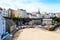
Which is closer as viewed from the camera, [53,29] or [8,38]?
[8,38]

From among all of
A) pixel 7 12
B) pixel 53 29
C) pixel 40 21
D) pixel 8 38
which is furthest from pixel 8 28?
pixel 7 12

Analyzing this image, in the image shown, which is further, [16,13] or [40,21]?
[16,13]

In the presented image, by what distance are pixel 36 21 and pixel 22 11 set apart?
800 inches

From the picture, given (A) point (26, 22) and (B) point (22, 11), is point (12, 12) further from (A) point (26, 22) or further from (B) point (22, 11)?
(A) point (26, 22)

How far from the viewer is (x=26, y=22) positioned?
7881 centimetres

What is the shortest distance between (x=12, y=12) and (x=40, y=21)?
76.6ft

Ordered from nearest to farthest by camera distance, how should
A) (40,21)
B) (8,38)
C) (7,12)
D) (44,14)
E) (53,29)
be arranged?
(8,38)
(53,29)
(40,21)
(7,12)
(44,14)

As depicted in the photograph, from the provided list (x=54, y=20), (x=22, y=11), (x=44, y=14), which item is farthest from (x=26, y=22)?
(x=44, y=14)

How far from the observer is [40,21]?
83.4 metres

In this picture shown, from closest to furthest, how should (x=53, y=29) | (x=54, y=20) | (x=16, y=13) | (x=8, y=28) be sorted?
(x=8, y=28), (x=53, y=29), (x=54, y=20), (x=16, y=13)

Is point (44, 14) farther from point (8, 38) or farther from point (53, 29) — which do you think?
point (8, 38)

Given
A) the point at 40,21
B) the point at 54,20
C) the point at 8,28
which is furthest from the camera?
the point at 40,21

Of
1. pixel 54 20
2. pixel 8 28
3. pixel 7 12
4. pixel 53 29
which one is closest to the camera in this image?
pixel 8 28

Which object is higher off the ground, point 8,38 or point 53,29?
point 8,38
